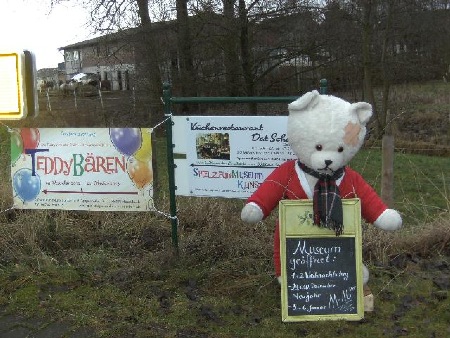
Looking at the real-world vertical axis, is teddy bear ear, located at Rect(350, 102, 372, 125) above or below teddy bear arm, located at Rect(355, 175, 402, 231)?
above

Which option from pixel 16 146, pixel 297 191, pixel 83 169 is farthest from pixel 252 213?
pixel 16 146

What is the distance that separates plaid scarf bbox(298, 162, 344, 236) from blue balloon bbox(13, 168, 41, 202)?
2.57m

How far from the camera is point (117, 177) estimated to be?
4.82 m

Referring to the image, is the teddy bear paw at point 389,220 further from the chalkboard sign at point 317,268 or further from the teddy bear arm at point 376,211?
the chalkboard sign at point 317,268

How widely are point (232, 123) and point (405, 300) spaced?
1797 mm

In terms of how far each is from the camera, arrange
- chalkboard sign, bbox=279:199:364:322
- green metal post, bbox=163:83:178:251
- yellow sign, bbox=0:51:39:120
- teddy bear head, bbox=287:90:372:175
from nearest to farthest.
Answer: yellow sign, bbox=0:51:39:120 < teddy bear head, bbox=287:90:372:175 < chalkboard sign, bbox=279:199:364:322 < green metal post, bbox=163:83:178:251

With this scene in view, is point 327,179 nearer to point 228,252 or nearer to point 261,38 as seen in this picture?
point 228,252

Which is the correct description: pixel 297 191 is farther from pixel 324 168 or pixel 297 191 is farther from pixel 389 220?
pixel 389 220

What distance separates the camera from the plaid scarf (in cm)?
356

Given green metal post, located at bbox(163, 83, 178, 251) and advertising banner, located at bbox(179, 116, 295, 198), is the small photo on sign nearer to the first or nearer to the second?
advertising banner, located at bbox(179, 116, 295, 198)

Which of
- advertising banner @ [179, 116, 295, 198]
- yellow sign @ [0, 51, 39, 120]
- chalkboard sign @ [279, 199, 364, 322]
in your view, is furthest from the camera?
advertising banner @ [179, 116, 295, 198]

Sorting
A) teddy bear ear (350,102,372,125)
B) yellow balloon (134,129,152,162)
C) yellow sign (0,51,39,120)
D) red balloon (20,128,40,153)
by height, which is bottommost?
yellow balloon (134,129,152,162)

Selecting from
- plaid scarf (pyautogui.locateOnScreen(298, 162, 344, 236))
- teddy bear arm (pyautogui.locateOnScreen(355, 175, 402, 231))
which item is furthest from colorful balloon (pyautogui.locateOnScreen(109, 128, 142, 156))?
teddy bear arm (pyautogui.locateOnScreen(355, 175, 402, 231))

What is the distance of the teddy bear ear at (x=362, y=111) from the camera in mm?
3607
